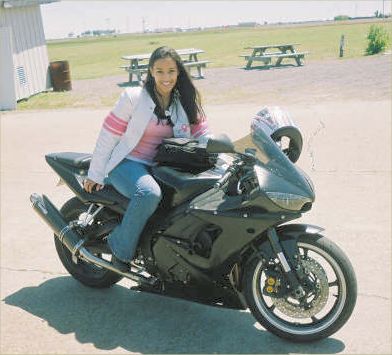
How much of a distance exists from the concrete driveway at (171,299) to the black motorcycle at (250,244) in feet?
0.84

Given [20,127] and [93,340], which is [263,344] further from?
[20,127]

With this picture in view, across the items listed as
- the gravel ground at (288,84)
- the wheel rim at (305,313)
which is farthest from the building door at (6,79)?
the wheel rim at (305,313)

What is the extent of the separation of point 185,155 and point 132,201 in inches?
17.9

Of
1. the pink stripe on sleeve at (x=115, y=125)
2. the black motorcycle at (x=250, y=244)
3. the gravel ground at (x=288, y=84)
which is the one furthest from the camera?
the gravel ground at (x=288, y=84)

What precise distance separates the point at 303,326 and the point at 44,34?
1730 cm

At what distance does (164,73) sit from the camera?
12.7 feet

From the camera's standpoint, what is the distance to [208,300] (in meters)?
3.72

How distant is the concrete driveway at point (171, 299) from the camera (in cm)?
370

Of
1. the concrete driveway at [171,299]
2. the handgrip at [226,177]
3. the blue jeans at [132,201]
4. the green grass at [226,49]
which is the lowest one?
the green grass at [226,49]

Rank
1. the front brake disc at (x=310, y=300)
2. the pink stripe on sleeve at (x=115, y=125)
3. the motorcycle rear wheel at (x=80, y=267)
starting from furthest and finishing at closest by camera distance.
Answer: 1. the motorcycle rear wheel at (x=80, y=267)
2. the pink stripe on sleeve at (x=115, y=125)
3. the front brake disc at (x=310, y=300)

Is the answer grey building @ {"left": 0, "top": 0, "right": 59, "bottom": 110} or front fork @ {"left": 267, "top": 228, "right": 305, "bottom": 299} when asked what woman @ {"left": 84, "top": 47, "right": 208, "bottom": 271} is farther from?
grey building @ {"left": 0, "top": 0, "right": 59, "bottom": 110}

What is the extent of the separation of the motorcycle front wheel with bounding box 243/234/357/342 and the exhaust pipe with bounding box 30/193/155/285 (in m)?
0.74

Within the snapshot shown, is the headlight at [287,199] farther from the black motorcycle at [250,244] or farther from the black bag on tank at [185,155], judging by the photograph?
the black bag on tank at [185,155]

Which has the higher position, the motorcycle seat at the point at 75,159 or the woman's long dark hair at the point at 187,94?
the woman's long dark hair at the point at 187,94
